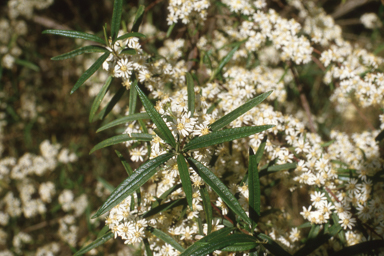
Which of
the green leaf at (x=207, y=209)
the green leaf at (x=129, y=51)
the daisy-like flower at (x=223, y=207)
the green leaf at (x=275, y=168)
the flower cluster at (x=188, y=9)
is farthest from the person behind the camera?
the flower cluster at (x=188, y=9)

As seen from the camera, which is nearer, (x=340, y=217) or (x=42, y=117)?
(x=340, y=217)

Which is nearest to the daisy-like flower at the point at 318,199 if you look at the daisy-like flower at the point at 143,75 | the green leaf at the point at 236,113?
the green leaf at the point at 236,113

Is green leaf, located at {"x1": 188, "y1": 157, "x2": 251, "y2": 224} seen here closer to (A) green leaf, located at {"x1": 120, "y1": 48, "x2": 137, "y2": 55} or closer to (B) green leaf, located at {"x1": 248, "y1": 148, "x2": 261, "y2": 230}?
(B) green leaf, located at {"x1": 248, "y1": 148, "x2": 261, "y2": 230}

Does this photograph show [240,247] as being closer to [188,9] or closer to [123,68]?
[123,68]

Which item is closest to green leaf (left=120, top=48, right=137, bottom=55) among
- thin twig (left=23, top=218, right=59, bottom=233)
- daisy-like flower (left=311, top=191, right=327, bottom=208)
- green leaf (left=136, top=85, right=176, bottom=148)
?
green leaf (left=136, top=85, right=176, bottom=148)

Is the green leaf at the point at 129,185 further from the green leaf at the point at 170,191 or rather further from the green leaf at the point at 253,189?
the green leaf at the point at 253,189

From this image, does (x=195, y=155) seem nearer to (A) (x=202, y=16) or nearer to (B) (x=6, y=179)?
(A) (x=202, y=16)

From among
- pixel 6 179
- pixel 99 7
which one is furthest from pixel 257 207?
pixel 99 7
